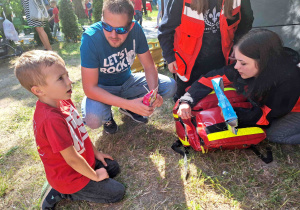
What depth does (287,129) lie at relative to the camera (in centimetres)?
205

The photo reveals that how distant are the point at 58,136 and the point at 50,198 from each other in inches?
25.0

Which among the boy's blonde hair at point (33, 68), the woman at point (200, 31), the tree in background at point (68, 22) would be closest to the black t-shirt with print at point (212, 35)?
the woman at point (200, 31)

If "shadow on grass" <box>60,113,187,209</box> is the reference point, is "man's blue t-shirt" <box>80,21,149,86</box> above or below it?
above

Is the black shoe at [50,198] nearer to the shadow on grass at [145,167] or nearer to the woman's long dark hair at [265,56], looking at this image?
the shadow on grass at [145,167]

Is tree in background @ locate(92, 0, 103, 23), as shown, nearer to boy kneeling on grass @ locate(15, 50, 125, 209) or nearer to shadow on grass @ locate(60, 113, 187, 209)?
shadow on grass @ locate(60, 113, 187, 209)

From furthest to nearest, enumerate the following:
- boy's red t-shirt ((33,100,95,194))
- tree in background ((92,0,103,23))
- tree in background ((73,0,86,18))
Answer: tree in background ((73,0,86,18)) < tree in background ((92,0,103,23)) < boy's red t-shirt ((33,100,95,194))

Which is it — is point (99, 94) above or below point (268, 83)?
below

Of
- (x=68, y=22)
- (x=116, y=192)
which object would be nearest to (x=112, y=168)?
(x=116, y=192)

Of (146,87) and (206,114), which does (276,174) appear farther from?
(146,87)

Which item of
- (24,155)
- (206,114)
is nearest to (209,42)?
(206,114)

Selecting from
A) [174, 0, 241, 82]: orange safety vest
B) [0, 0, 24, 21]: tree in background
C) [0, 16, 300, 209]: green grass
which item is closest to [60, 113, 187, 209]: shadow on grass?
[0, 16, 300, 209]: green grass

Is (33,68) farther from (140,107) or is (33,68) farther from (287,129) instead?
(287,129)

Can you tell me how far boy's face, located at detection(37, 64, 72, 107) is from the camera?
1526 millimetres

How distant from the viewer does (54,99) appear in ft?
5.31
